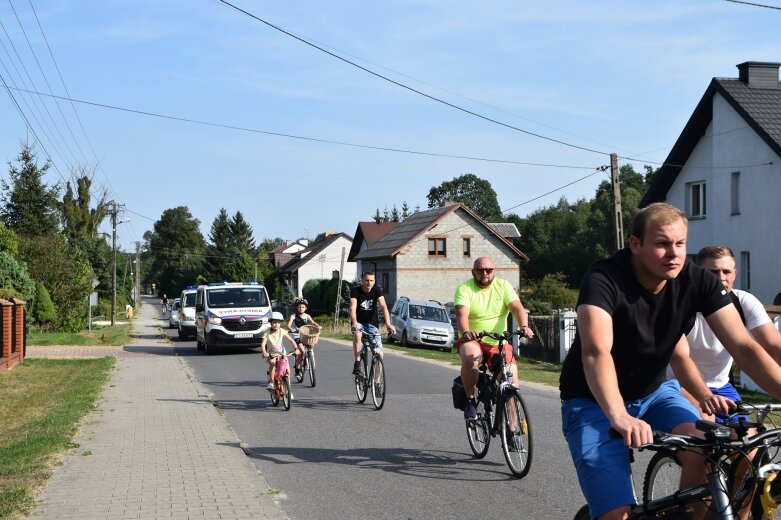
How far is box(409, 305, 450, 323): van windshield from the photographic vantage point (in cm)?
3250

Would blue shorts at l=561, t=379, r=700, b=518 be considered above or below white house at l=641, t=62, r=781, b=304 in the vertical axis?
below

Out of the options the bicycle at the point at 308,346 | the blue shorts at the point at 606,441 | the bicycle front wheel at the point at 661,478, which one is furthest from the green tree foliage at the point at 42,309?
the blue shorts at the point at 606,441

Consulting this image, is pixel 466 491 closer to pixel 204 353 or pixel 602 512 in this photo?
pixel 602 512

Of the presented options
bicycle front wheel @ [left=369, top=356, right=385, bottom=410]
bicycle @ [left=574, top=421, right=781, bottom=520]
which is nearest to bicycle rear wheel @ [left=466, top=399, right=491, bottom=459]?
bicycle front wheel @ [left=369, top=356, right=385, bottom=410]

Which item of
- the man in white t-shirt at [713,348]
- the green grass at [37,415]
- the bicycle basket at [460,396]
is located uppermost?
the man in white t-shirt at [713,348]

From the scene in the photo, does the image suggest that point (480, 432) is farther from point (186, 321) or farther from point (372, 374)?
point (186, 321)

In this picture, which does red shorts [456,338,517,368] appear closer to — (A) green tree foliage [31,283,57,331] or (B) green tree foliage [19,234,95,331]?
(A) green tree foliage [31,283,57,331]

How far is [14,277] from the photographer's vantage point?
100 feet

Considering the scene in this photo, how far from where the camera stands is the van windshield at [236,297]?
2712 cm

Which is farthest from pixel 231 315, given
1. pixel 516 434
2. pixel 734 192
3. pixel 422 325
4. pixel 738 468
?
pixel 738 468

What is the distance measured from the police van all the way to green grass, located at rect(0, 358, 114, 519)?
349 cm

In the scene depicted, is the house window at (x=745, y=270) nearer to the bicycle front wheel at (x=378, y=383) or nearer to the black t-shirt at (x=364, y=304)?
the black t-shirt at (x=364, y=304)

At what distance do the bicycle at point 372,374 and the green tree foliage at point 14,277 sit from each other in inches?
739

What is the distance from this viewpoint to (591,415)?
13.0ft
